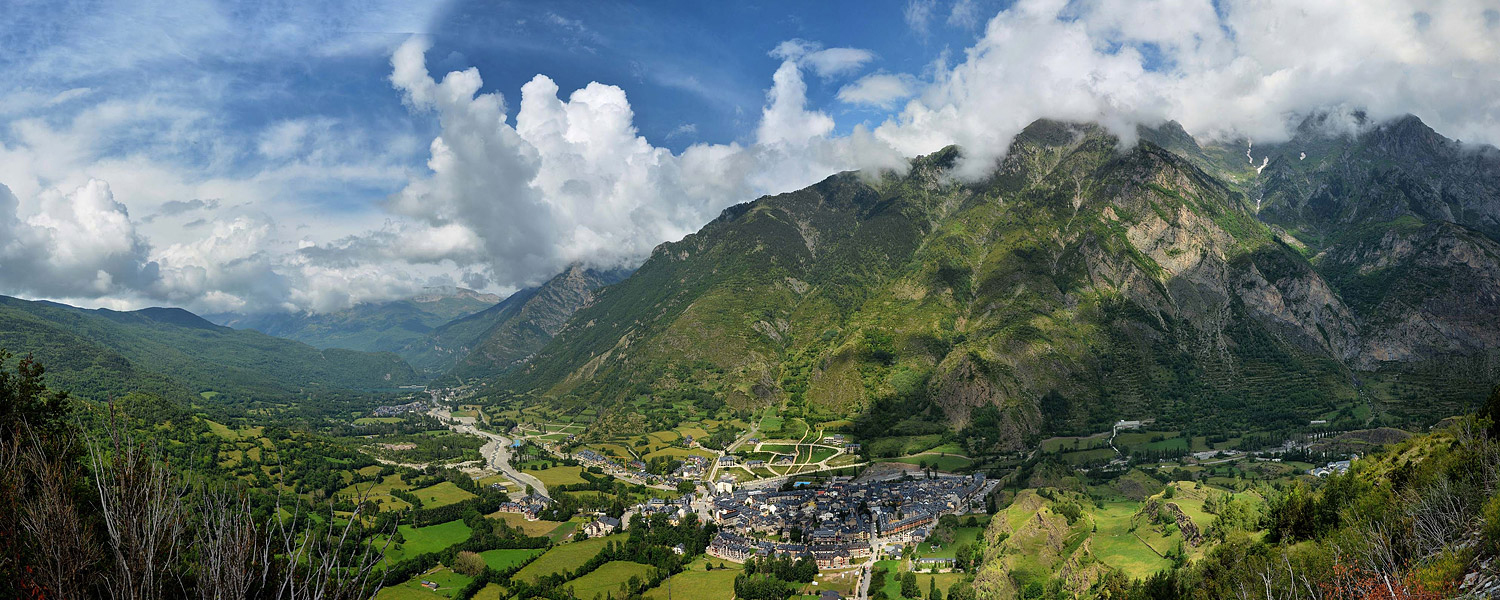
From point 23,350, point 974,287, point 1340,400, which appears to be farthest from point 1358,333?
point 23,350

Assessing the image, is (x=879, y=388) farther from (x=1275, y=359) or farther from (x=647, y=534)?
(x=1275, y=359)

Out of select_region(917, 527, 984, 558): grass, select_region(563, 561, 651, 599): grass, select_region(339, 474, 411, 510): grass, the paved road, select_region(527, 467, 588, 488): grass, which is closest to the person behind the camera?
select_region(563, 561, 651, 599): grass

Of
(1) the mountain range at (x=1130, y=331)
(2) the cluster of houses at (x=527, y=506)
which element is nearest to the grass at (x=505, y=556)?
(2) the cluster of houses at (x=527, y=506)

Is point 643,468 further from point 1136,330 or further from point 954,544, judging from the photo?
point 1136,330

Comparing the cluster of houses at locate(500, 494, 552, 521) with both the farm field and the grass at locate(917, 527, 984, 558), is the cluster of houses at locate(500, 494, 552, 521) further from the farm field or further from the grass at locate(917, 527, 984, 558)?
the farm field

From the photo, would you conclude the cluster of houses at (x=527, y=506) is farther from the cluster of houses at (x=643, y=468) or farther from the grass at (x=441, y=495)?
the cluster of houses at (x=643, y=468)

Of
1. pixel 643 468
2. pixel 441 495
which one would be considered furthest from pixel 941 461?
pixel 441 495

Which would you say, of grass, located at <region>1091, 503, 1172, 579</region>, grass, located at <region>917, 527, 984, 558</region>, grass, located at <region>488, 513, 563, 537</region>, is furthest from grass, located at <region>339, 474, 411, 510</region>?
grass, located at <region>1091, 503, 1172, 579</region>
